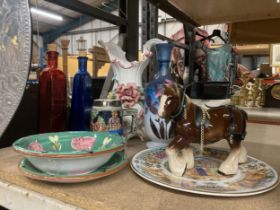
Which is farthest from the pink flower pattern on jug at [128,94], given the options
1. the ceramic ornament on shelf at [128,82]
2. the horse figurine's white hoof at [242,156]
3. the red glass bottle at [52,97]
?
the horse figurine's white hoof at [242,156]

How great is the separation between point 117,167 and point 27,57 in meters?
0.23

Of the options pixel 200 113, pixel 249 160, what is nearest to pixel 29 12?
pixel 200 113

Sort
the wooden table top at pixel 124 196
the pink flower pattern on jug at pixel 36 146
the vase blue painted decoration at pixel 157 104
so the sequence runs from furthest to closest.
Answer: the vase blue painted decoration at pixel 157 104 < the pink flower pattern on jug at pixel 36 146 < the wooden table top at pixel 124 196

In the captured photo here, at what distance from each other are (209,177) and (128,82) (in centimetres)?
31

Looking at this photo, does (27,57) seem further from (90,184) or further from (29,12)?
(90,184)

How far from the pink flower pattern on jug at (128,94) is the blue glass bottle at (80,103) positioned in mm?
79

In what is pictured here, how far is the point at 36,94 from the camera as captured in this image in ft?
1.87

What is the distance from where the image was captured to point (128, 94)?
1.96 ft

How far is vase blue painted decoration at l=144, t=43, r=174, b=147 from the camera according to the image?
51 centimetres

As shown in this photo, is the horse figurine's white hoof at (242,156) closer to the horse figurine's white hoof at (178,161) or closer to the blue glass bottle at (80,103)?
the horse figurine's white hoof at (178,161)

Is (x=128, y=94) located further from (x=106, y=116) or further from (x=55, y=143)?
(x=55, y=143)

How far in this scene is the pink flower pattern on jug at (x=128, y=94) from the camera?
1.95ft

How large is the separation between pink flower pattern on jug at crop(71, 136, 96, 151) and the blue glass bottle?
127 mm

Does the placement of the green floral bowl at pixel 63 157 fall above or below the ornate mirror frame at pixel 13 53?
below
